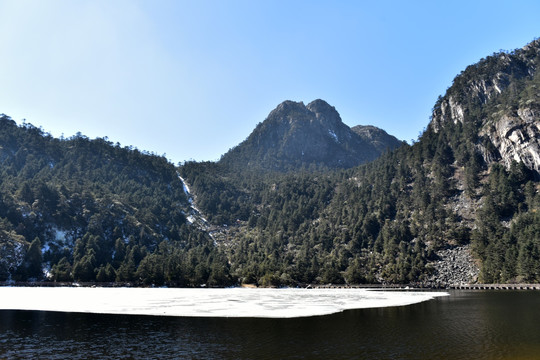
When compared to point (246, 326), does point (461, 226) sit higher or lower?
higher

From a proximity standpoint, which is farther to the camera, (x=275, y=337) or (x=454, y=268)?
(x=454, y=268)

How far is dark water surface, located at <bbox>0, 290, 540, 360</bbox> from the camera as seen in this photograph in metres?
33.3

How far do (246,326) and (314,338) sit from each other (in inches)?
459

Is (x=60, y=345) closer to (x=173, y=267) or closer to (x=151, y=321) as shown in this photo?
(x=151, y=321)

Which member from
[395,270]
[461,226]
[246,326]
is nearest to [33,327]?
[246,326]

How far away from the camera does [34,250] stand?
A: 19300cm

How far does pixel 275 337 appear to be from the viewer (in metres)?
40.9

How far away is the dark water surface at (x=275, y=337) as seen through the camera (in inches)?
1312

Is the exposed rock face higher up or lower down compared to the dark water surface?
higher up

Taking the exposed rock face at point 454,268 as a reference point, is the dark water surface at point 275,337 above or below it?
below

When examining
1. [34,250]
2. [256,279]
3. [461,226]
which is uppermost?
[461,226]

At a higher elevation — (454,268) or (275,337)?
(454,268)

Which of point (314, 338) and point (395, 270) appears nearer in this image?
point (314, 338)

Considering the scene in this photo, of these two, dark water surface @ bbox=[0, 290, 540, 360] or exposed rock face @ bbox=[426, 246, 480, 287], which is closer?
dark water surface @ bbox=[0, 290, 540, 360]
